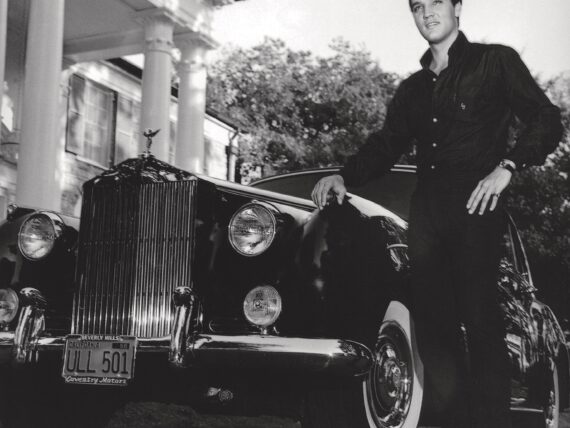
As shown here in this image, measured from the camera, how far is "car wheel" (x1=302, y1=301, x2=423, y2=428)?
10.4 feet

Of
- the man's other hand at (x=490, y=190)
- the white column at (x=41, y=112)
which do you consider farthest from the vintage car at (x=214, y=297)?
the white column at (x=41, y=112)

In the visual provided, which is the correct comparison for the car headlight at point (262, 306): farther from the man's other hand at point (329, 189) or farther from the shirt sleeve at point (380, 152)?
the shirt sleeve at point (380, 152)

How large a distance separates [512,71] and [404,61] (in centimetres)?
3361

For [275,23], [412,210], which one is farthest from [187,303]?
[275,23]

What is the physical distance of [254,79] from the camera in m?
36.4

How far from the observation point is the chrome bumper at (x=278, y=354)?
306 centimetres

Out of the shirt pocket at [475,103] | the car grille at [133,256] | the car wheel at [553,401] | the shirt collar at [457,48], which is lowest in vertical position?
the car wheel at [553,401]

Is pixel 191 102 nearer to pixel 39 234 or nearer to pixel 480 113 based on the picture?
pixel 39 234

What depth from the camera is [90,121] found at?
1834cm

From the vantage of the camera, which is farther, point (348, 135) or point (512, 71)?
point (348, 135)

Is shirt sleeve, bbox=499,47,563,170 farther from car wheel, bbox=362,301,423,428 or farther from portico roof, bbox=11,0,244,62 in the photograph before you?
portico roof, bbox=11,0,244,62

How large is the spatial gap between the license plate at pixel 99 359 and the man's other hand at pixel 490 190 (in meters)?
1.53

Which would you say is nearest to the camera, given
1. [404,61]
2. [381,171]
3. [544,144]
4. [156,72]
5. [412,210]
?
[544,144]

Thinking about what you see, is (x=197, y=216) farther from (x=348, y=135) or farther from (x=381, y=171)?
(x=348, y=135)
